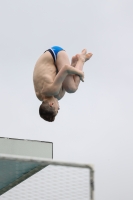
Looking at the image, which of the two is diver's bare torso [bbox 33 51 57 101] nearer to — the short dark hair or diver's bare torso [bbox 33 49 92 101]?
diver's bare torso [bbox 33 49 92 101]

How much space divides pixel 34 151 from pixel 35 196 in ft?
14.3

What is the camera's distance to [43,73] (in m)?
6.79

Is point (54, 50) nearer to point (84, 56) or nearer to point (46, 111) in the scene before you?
point (84, 56)

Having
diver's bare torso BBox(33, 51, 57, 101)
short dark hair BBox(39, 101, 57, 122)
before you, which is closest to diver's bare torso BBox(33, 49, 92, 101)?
diver's bare torso BBox(33, 51, 57, 101)

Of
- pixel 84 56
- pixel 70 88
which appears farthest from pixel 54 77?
pixel 84 56

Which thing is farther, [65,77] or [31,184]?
[65,77]

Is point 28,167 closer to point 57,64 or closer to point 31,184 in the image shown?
point 31,184

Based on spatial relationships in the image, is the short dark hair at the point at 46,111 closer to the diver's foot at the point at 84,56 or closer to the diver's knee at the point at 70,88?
the diver's knee at the point at 70,88

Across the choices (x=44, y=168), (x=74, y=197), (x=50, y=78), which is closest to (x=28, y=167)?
(x=44, y=168)

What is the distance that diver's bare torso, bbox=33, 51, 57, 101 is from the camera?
6.68 meters

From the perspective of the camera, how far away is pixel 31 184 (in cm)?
516

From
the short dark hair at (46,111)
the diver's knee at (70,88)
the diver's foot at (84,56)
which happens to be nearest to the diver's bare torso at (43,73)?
the short dark hair at (46,111)

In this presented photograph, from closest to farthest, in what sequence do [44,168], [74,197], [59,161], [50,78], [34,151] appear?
[59,161], [74,197], [44,168], [50,78], [34,151]

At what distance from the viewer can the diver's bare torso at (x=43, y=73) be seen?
21.9 ft
